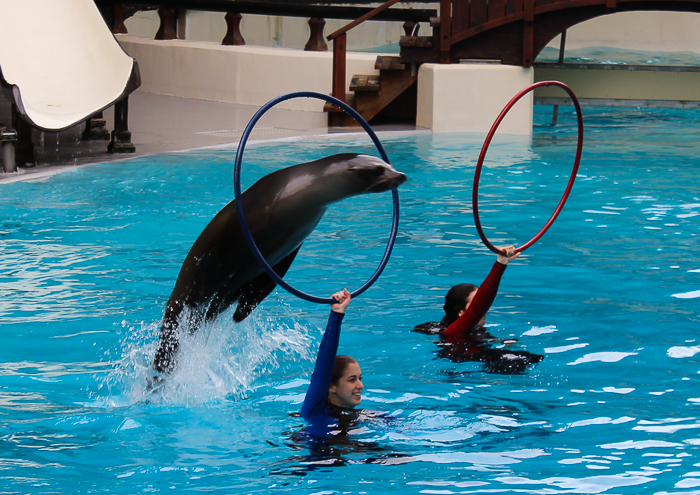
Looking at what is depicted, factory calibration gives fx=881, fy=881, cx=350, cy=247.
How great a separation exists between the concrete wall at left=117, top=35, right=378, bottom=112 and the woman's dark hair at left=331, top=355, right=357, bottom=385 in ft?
35.4

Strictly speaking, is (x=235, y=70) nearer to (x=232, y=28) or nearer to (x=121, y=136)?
(x=232, y=28)

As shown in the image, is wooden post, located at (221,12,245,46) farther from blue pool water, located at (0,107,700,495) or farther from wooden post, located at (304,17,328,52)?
blue pool water, located at (0,107,700,495)

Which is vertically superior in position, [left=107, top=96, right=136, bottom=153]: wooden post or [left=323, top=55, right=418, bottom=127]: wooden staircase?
[left=323, top=55, right=418, bottom=127]: wooden staircase

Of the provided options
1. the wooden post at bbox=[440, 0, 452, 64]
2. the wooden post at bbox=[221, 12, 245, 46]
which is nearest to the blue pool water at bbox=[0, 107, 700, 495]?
the wooden post at bbox=[440, 0, 452, 64]

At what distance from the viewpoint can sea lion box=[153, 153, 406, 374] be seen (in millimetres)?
3447

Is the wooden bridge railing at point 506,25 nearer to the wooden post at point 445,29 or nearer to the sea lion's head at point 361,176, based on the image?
the wooden post at point 445,29

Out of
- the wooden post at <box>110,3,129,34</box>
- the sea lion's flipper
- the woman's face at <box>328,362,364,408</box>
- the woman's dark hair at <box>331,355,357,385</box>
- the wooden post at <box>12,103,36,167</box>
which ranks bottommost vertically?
the woman's face at <box>328,362,364,408</box>

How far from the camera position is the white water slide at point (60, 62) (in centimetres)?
1023

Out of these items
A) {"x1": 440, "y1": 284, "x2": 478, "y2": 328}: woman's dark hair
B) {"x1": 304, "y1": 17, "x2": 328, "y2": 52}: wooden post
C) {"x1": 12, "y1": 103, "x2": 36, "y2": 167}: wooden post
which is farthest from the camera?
{"x1": 304, "y1": 17, "x2": 328, "y2": 52}: wooden post

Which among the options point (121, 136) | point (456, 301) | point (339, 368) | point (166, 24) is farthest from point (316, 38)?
point (339, 368)

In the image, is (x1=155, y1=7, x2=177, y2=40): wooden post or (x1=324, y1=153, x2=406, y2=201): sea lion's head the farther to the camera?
(x1=155, y1=7, x2=177, y2=40): wooden post

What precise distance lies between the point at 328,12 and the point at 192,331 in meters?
13.9

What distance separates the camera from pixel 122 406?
14.0 ft

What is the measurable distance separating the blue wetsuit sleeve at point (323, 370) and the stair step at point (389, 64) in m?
10.6
